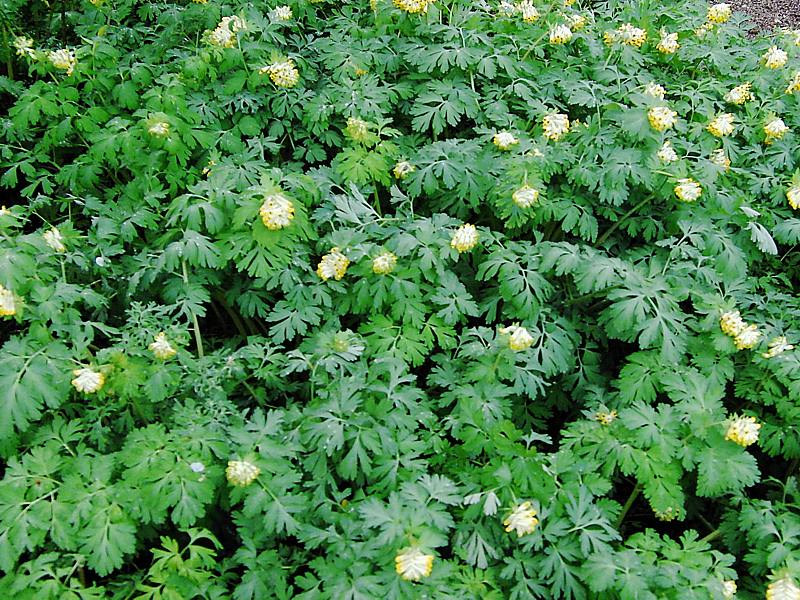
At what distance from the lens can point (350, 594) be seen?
235cm

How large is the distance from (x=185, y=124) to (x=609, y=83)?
2391 mm

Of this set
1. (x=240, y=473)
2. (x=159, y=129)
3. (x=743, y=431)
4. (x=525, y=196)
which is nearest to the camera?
(x=240, y=473)

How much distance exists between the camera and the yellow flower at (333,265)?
10.3ft

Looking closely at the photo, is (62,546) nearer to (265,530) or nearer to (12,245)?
(265,530)

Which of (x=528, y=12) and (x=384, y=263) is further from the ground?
(x=528, y=12)

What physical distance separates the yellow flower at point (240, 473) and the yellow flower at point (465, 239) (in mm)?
1353

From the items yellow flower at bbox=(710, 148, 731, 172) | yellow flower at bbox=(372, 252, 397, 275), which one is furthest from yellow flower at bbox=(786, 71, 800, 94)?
yellow flower at bbox=(372, 252, 397, 275)

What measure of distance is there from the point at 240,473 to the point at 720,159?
9.34 feet

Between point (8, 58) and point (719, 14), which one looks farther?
point (719, 14)

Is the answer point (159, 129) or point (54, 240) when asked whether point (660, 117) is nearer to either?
point (159, 129)

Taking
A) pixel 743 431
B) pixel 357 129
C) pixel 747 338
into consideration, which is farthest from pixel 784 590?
pixel 357 129

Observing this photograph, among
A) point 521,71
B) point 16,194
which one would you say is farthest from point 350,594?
point 16,194

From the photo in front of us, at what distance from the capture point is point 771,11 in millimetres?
7148

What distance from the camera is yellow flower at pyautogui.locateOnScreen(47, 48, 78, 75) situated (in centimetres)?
372
